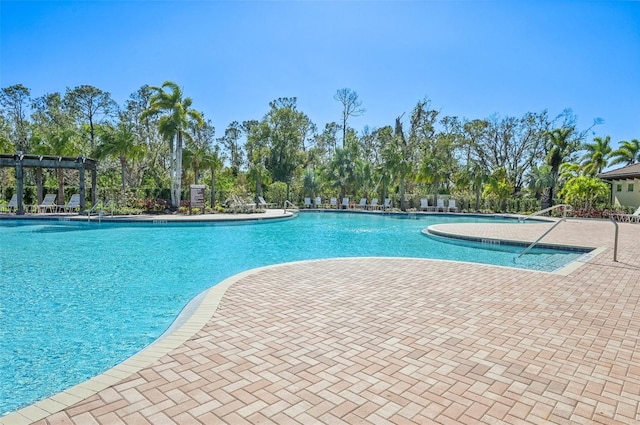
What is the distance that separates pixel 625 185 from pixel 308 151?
25643mm

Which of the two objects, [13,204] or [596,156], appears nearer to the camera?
[13,204]

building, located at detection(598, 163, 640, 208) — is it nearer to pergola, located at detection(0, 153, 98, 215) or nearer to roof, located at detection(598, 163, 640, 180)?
roof, located at detection(598, 163, 640, 180)

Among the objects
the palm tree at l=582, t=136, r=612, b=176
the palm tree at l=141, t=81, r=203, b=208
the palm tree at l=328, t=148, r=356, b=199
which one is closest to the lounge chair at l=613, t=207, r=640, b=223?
the palm tree at l=582, t=136, r=612, b=176

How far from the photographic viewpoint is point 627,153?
33156mm

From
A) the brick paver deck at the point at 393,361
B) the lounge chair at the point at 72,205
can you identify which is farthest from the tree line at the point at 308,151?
the brick paver deck at the point at 393,361

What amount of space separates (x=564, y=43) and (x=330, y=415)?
15128mm

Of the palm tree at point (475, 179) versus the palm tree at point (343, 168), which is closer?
the palm tree at point (475, 179)

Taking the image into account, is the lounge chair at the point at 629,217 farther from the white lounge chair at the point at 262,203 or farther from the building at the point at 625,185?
the white lounge chair at the point at 262,203

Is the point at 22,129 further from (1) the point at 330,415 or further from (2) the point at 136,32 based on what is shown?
(1) the point at 330,415

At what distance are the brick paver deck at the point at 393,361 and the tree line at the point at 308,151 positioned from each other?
61.2ft

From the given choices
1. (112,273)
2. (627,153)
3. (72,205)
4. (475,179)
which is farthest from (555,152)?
(72,205)

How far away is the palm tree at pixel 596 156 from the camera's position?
29214mm

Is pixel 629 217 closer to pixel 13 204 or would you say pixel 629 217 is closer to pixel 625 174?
pixel 625 174

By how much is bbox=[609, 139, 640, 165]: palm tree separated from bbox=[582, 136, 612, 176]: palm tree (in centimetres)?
172
